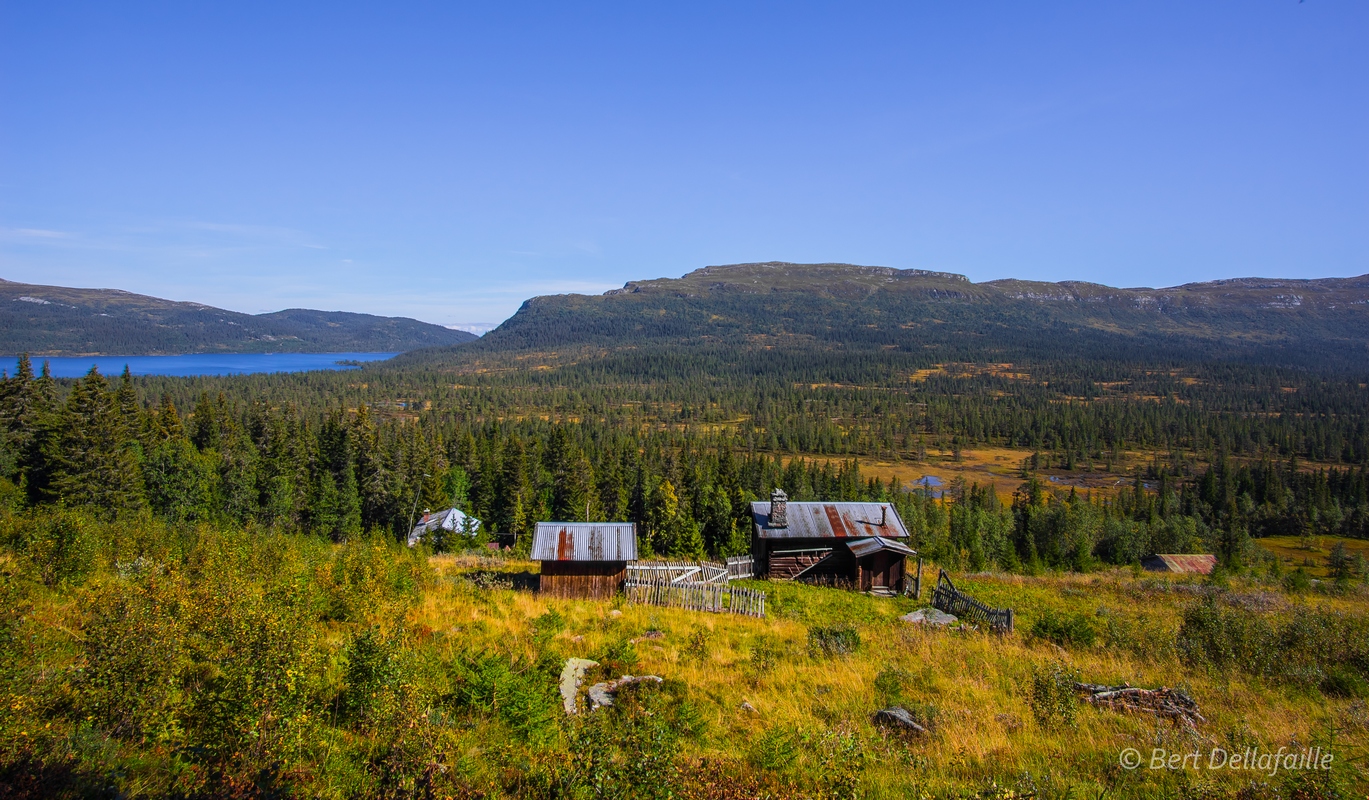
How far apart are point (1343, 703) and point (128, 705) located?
19.7 meters

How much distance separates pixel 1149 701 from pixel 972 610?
951 centimetres

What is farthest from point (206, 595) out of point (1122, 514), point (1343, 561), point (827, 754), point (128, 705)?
point (1122, 514)

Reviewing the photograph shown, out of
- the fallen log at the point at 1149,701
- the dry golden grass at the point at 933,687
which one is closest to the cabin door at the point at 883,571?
the dry golden grass at the point at 933,687

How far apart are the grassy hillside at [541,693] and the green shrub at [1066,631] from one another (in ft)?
0.21

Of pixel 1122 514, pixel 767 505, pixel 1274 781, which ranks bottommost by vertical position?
pixel 1122 514

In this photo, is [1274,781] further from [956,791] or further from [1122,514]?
[1122,514]

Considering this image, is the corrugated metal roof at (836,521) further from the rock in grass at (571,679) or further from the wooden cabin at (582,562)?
the rock in grass at (571,679)

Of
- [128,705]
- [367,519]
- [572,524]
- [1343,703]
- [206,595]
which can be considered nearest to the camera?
[128,705]

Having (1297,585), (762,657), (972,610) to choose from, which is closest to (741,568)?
(972,610)

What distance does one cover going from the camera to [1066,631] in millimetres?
17422

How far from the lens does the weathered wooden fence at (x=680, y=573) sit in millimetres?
25688

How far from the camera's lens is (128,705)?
23.3 feet

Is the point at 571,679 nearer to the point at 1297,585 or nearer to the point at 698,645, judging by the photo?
the point at 698,645

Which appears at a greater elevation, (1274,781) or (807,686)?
(1274,781)
